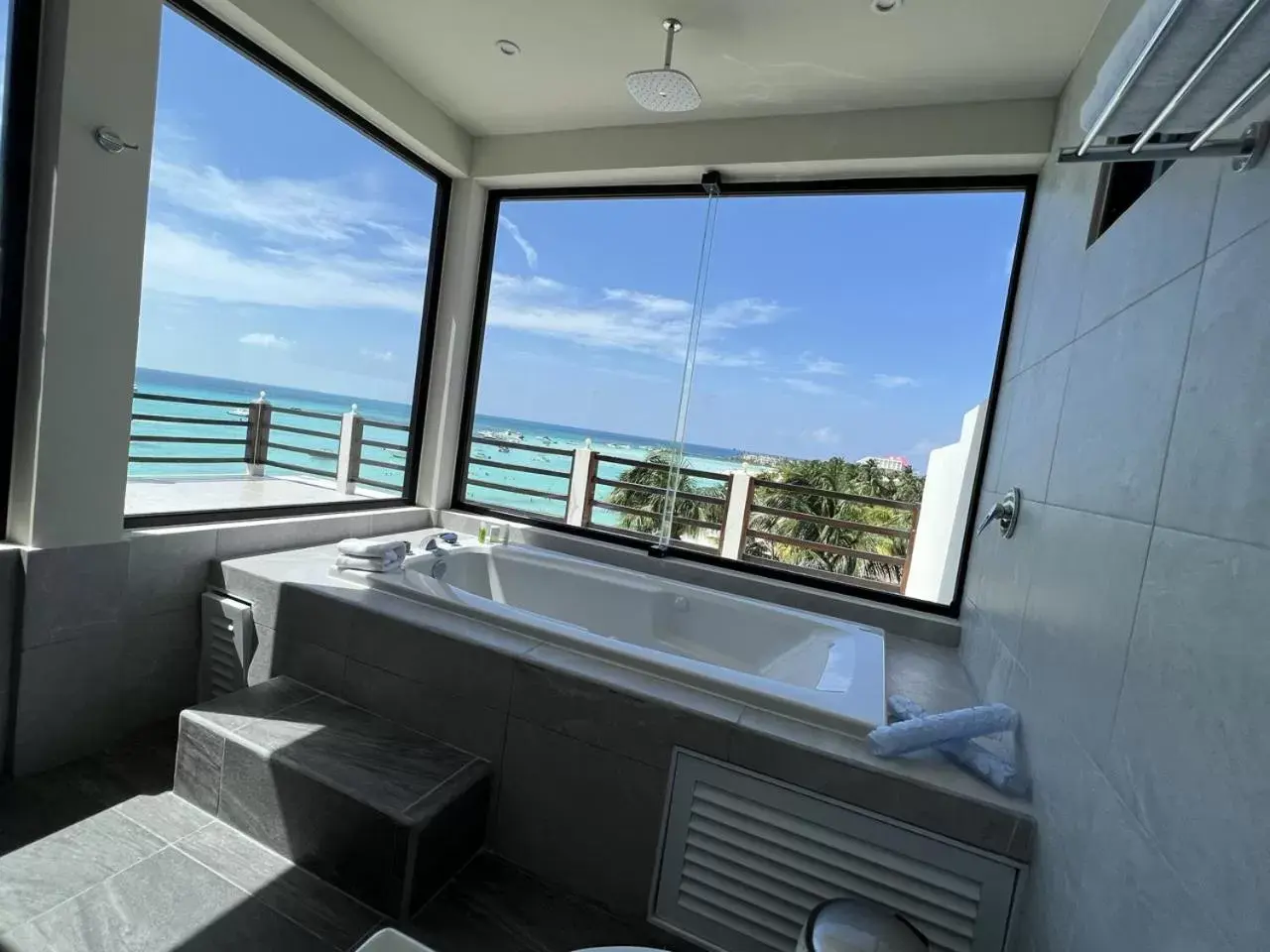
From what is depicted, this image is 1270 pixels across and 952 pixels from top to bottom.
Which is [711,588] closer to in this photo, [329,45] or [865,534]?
[329,45]

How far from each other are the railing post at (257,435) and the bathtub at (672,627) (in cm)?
201

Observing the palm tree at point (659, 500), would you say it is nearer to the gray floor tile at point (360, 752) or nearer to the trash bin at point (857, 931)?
the gray floor tile at point (360, 752)

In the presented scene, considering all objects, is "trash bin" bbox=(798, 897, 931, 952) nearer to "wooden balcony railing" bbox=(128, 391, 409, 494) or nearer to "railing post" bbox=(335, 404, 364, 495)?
"wooden balcony railing" bbox=(128, 391, 409, 494)

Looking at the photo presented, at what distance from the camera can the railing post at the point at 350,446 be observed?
12.0 ft

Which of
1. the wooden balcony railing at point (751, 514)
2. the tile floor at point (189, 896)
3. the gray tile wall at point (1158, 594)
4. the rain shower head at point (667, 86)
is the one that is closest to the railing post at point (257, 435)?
the wooden balcony railing at point (751, 514)

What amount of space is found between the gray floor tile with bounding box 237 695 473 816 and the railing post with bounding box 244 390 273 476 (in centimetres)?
255

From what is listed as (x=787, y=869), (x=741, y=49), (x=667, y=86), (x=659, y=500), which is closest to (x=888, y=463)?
(x=659, y=500)

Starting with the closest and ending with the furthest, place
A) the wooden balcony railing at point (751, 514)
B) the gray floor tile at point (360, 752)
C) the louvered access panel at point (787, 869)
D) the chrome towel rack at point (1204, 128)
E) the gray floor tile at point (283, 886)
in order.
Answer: the chrome towel rack at point (1204, 128) < the louvered access panel at point (787, 869) < the gray floor tile at point (283, 886) < the gray floor tile at point (360, 752) < the wooden balcony railing at point (751, 514)

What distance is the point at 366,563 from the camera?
1.99 m

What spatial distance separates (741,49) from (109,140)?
185cm

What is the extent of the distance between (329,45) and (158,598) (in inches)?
78.6

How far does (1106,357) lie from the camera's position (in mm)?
1148

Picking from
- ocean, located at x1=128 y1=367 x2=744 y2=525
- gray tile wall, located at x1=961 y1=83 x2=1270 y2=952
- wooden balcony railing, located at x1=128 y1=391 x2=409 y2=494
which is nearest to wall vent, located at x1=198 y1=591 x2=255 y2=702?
ocean, located at x1=128 y1=367 x2=744 y2=525

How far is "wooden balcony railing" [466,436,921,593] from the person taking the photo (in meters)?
4.50
